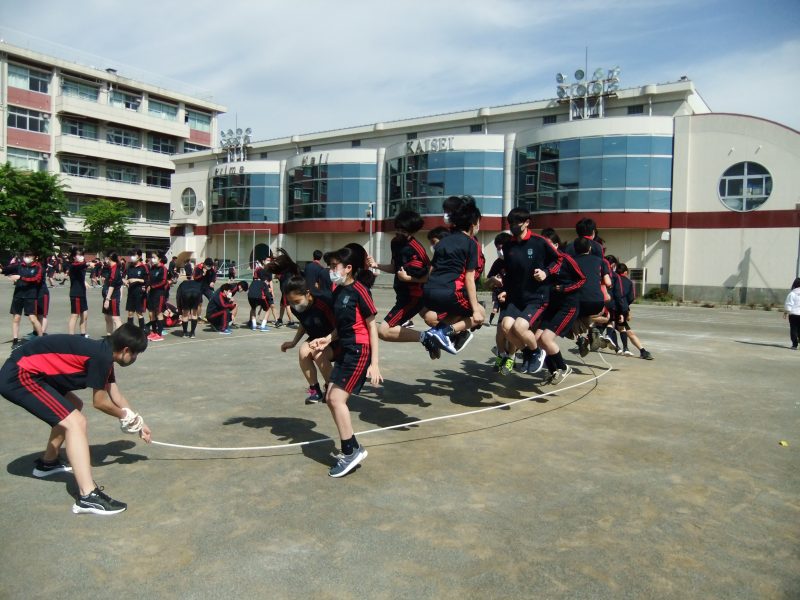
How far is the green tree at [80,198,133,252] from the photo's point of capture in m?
55.8

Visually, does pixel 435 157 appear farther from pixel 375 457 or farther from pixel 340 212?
pixel 375 457

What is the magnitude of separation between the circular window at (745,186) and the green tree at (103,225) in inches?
1943

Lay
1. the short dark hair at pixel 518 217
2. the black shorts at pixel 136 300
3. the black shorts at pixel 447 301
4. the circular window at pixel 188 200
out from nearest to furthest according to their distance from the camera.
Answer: the black shorts at pixel 447 301 → the short dark hair at pixel 518 217 → the black shorts at pixel 136 300 → the circular window at pixel 188 200

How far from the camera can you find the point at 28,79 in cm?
5925

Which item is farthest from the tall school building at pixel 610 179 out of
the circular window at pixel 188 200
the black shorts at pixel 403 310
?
the black shorts at pixel 403 310

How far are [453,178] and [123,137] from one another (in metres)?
42.0

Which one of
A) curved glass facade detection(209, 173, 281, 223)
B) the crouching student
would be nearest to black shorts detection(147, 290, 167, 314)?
the crouching student

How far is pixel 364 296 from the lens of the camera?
5.30 metres

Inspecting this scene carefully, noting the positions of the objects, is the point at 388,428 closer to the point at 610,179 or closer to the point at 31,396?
the point at 31,396

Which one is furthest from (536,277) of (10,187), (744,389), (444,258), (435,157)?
(10,187)

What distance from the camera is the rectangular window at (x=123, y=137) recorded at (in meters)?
65.2

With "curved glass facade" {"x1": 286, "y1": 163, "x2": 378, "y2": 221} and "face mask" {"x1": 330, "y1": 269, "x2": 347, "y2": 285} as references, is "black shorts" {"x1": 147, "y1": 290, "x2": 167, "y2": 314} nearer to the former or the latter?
"face mask" {"x1": 330, "y1": 269, "x2": 347, "y2": 285}

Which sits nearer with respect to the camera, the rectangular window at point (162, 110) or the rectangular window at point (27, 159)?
the rectangular window at point (27, 159)

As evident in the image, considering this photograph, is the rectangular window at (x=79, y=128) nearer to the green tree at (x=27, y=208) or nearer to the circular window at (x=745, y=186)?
the green tree at (x=27, y=208)
